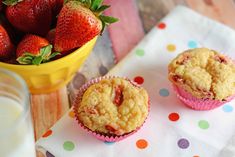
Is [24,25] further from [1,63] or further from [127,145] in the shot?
[127,145]

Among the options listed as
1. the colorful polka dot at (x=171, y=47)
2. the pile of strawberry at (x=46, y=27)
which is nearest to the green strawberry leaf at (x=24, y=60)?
the pile of strawberry at (x=46, y=27)

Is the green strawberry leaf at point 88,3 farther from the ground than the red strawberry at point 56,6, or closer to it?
farther from the ground

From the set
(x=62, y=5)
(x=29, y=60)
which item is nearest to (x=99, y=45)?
(x=62, y=5)

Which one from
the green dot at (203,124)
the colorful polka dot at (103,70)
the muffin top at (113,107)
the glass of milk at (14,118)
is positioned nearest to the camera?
the glass of milk at (14,118)

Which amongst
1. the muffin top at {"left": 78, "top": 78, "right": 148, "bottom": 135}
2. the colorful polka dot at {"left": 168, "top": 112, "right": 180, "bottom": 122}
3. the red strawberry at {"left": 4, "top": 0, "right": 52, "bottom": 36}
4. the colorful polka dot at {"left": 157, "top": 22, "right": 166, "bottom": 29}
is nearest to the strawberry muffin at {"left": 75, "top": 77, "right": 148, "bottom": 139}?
the muffin top at {"left": 78, "top": 78, "right": 148, "bottom": 135}

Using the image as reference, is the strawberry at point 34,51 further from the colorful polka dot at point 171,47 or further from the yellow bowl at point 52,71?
the colorful polka dot at point 171,47

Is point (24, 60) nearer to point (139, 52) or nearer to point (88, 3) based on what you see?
point (88, 3)

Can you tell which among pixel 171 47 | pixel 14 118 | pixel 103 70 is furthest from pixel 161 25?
pixel 14 118
